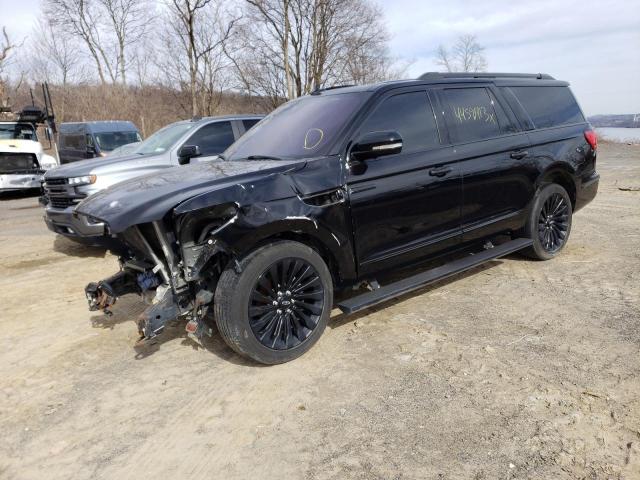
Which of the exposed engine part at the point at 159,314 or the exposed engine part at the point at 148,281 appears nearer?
the exposed engine part at the point at 159,314

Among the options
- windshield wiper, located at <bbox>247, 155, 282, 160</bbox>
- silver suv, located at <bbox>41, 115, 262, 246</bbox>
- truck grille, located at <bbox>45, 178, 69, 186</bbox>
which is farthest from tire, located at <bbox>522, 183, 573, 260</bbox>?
truck grille, located at <bbox>45, 178, 69, 186</bbox>

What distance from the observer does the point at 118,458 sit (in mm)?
2594

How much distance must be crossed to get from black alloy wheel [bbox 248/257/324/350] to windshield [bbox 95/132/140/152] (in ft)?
39.0

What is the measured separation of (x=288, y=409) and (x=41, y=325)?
8.92 feet

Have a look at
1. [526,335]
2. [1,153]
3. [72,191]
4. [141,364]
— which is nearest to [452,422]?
[526,335]

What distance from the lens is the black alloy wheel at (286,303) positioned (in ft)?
10.8

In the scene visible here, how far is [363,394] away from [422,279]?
4.32 feet

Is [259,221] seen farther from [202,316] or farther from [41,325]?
[41,325]

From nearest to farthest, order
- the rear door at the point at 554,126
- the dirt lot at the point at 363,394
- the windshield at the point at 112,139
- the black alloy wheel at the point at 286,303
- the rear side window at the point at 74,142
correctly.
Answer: the dirt lot at the point at 363,394 < the black alloy wheel at the point at 286,303 < the rear door at the point at 554,126 < the windshield at the point at 112,139 < the rear side window at the point at 74,142

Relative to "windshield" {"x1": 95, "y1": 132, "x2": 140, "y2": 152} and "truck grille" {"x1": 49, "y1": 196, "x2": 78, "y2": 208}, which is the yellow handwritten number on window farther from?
"windshield" {"x1": 95, "y1": 132, "x2": 140, "y2": 152}

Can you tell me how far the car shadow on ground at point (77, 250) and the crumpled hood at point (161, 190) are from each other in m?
3.39

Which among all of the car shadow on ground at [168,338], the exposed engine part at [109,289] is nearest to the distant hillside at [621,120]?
the car shadow on ground at [168,338]

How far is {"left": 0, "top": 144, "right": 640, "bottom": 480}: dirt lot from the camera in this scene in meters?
2.47

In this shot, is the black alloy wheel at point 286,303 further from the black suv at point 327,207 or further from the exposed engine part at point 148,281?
the exposed engine part at point 148,281
